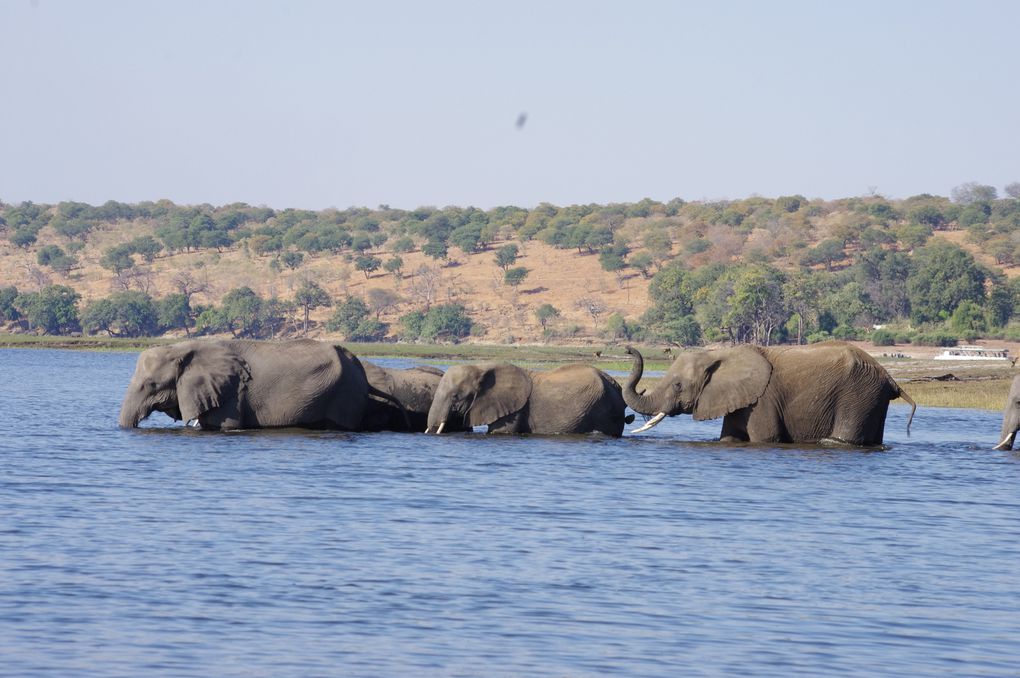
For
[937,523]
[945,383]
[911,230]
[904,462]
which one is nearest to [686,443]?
[904,462]

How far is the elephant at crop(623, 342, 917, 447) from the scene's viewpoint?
26250 millimetres

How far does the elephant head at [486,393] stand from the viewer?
27.7m

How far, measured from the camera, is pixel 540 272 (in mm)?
136750

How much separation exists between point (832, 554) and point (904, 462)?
899 centimetres

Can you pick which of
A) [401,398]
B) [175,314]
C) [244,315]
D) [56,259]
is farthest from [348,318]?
[401,398]

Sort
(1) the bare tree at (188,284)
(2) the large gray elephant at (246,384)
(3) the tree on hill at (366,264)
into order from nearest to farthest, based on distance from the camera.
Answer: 1. (2) the large gray elephant at (246,384)
2. (1) the bare tree at (188,284)
3. (3) the tree on hill at (366,264)

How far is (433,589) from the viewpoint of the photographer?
1428 centimetres

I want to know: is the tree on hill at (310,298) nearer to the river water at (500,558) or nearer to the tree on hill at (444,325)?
the tree on hill at (444,325)

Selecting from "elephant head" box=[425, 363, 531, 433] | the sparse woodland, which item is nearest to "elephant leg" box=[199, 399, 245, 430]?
"elephant head" box=[425, 363, 531, 433]

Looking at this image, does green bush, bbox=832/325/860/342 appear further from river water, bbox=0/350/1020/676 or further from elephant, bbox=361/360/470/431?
river water, bbox=0/350/1020/676

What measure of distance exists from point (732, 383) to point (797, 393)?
3.31 feet

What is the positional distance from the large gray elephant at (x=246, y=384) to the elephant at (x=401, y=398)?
1.36m

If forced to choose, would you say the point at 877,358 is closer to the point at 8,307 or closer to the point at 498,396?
the point at 498,396

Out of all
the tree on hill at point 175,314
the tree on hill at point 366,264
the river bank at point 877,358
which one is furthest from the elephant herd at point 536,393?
the tree on hill at point 366,264
